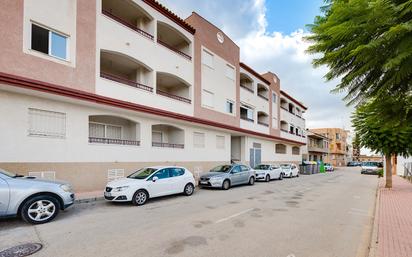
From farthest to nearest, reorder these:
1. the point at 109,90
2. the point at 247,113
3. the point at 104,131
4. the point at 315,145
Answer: the point at 315,145, the point at 247,113, the point at 104,131, the point at 109,90

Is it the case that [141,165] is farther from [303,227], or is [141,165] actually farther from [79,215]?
[303,227]

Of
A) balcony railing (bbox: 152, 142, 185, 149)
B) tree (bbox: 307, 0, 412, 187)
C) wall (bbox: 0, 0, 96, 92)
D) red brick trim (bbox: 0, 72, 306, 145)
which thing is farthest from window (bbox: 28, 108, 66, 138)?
tree (bbox: 307, 0, 412, 187)

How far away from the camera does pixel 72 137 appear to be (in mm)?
11859

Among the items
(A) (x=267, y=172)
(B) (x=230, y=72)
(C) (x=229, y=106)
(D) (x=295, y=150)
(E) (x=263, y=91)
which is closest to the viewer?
(A) (x=267, y=172)

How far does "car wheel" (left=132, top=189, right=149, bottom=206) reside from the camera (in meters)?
10.1

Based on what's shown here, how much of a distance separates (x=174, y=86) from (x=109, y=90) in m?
6.99

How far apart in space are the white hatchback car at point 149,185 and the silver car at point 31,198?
2194 millimetres

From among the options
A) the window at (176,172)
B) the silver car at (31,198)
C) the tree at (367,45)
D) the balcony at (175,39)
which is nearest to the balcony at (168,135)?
the window at (176,172)

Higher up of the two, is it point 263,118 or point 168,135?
point 263,118

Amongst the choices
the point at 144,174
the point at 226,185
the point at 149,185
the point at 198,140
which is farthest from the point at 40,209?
the point at 198,140

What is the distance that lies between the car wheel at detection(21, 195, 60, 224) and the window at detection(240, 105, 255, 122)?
64.3ft

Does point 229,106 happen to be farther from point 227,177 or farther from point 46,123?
point 46,123

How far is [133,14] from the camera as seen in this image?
1580 cm

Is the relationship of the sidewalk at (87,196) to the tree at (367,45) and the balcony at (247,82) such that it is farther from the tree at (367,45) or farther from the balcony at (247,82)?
the balcony at (247,82)
